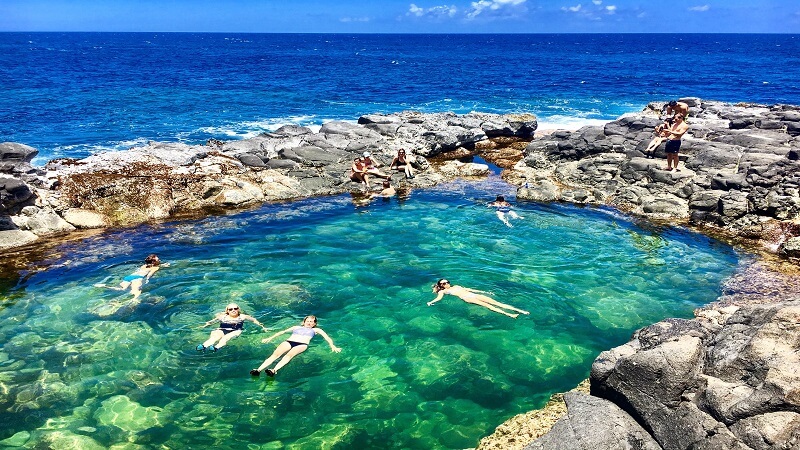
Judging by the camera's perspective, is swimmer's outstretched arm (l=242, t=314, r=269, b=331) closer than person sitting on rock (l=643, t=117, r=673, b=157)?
Yes

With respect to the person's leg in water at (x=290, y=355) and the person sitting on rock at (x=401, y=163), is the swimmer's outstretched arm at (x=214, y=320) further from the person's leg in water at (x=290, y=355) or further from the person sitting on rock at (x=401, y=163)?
the person sitting on rock at (x=401, y=163)

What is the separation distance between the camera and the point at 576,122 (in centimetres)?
4638

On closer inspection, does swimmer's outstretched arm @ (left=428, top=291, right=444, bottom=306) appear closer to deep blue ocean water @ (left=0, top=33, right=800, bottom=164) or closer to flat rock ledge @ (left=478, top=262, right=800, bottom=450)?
flat rock ledge @ (left=478, top=262, right=800, bottom=450)

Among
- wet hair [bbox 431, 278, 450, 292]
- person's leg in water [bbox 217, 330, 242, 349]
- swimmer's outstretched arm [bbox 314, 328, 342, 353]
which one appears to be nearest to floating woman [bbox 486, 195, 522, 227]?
wet hair [bbox 431, 278, 450, 292]

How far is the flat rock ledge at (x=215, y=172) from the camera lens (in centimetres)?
2214

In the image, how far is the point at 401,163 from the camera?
30.2 metres

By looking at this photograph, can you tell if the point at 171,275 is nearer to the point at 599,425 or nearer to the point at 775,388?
the point at 599,425

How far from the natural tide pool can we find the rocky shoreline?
192 centimetres

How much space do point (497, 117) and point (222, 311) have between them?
95.2 feet

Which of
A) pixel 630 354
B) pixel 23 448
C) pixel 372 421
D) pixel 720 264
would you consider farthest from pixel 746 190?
pixel 23 448

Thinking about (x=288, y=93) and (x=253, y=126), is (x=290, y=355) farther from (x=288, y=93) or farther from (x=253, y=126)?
(x=288, y=93)

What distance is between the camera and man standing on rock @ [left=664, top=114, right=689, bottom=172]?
84.7 ft

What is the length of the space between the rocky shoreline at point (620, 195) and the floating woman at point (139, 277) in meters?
5.75

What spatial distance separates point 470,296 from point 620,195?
532 inches
